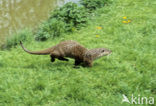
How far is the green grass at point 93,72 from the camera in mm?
2963

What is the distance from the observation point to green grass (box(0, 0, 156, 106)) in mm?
2963

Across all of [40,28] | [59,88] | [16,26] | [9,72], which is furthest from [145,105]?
[16,26]

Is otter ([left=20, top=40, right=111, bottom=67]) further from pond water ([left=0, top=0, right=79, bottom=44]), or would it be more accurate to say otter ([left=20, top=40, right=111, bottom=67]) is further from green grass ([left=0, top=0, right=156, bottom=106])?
pond water ([left=0, top=0, right=79, bottom=44])

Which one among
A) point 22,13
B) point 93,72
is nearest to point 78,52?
point 93,72

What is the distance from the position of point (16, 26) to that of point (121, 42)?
10.9 feet

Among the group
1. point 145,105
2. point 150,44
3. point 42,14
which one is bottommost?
point 145,105

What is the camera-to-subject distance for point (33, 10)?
715 centimetres

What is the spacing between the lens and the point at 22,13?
6941 millimetres

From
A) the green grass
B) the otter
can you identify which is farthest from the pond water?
the otter

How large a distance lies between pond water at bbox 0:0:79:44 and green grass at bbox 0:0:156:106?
107 centimetres

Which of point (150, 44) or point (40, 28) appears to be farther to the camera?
point (40, 28)

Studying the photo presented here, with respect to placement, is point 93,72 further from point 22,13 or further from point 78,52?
point 22,13

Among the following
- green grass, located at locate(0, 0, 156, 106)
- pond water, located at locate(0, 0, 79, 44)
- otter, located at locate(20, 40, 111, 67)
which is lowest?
green grass, located at locate(0, 0, 156, 106)

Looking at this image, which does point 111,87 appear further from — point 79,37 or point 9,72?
point 79,37
